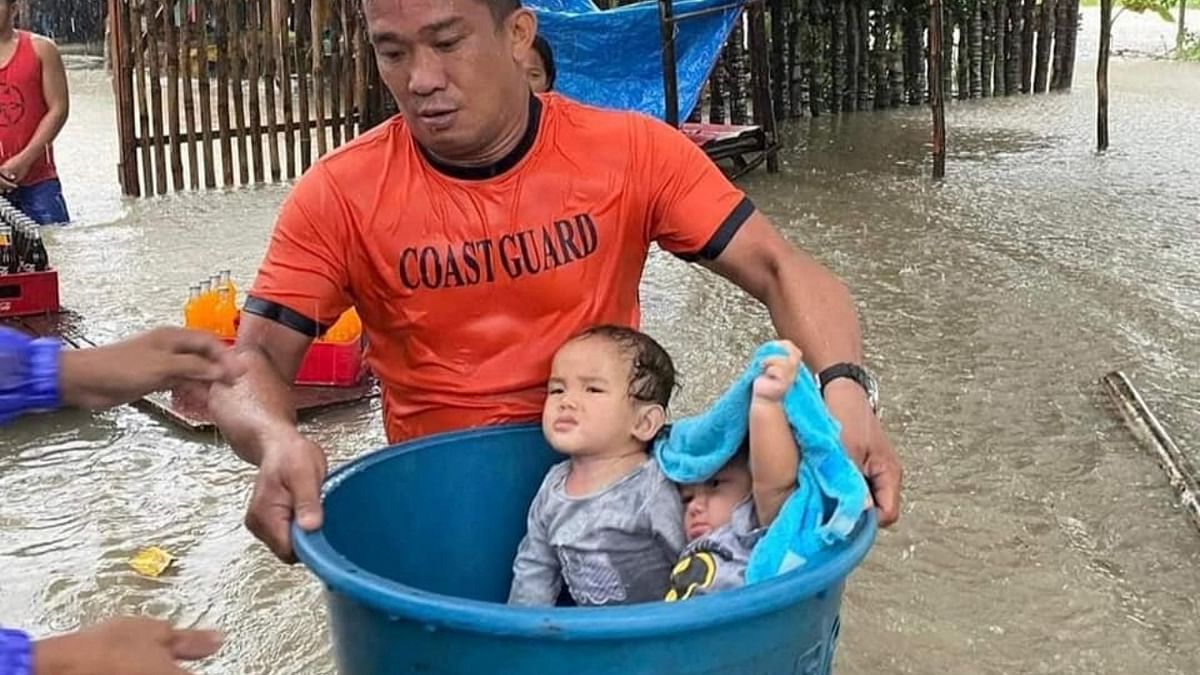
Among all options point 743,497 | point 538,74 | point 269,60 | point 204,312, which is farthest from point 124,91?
point 743,497

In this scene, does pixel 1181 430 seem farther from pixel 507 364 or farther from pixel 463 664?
pixel 463 664

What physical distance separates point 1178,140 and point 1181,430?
18.3 feet

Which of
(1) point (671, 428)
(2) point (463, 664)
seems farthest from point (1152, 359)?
(2) point (463, 664)

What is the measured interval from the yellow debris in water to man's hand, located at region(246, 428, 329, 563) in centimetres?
163

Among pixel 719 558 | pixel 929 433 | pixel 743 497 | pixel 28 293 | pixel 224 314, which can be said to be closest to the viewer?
pixel 719 558

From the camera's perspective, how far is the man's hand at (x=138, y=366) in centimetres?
161

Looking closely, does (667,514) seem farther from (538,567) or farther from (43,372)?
(43,372)

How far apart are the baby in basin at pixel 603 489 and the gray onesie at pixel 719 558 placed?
9 cm

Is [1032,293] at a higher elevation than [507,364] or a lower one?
lower

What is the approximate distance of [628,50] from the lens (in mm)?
7430

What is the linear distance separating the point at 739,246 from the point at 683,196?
12cm

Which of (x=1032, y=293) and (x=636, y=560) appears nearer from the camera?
(x=636, y=560)

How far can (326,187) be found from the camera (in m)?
2.15

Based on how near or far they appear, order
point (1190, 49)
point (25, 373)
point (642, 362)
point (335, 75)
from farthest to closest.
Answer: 1. point (1190, 49)
2. point (335, 75)
3. point (642, 362)
4. point (25, 373)
